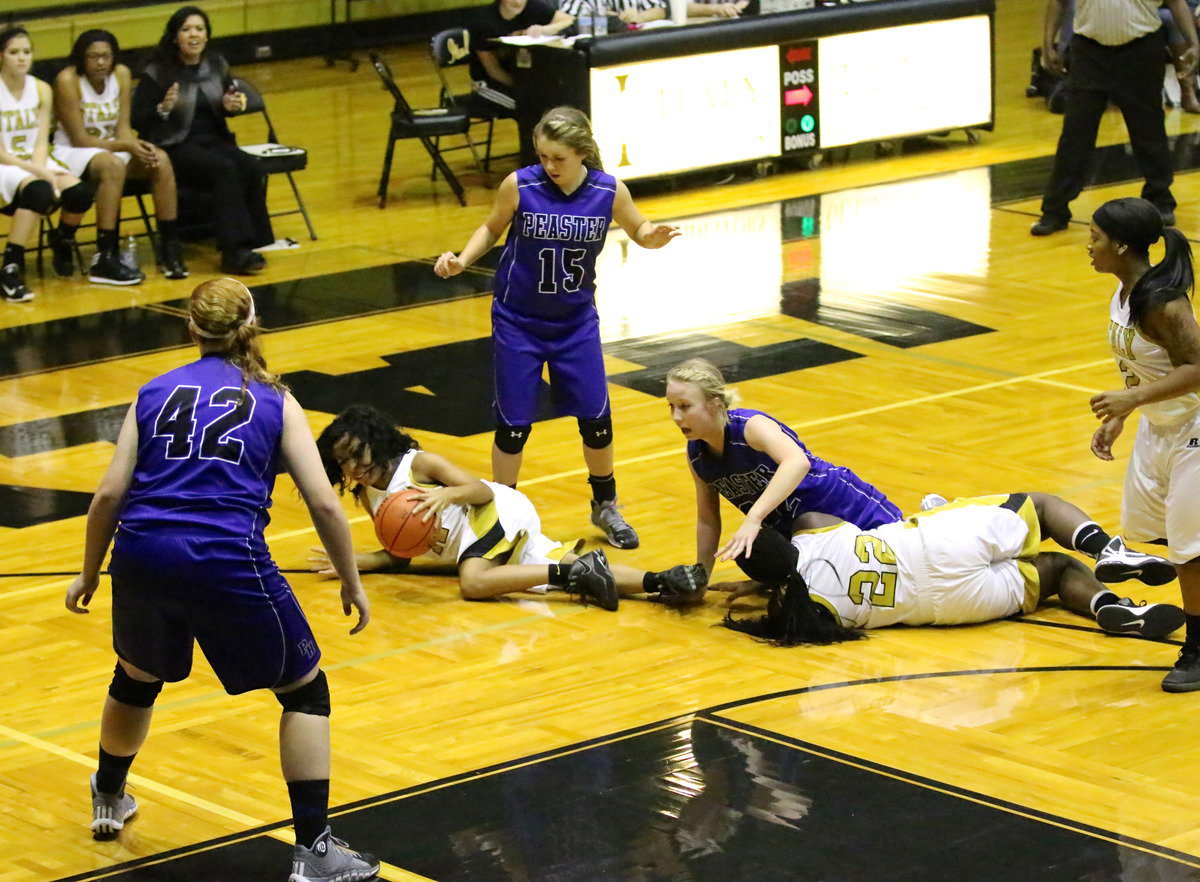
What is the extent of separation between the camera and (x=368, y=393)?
925cm

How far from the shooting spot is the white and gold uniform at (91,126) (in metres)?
11.6

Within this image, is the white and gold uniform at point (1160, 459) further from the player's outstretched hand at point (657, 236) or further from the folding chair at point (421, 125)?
the folding chair at point (421, 125)

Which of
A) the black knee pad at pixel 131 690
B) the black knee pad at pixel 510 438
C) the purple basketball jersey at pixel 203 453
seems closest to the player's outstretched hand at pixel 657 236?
the black knee pad at pixel 510 438

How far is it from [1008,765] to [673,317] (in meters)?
5.98

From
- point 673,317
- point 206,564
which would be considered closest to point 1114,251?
point 206,564

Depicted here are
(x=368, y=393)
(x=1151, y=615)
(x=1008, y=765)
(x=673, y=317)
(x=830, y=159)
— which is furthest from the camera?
(x=830, y=159)

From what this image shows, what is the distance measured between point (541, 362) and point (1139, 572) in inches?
95.8

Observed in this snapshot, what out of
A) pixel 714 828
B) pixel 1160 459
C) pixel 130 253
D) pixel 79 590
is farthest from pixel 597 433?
pixel 130 253

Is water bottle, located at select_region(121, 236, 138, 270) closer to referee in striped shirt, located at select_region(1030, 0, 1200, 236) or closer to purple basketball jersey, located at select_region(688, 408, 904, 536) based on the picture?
referee in striped shirt, located at select_region(1030, 0, 1200, 236)

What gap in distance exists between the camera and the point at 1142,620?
19.2ft

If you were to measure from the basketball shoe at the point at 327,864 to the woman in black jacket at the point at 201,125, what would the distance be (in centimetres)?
802

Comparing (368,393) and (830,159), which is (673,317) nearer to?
(368,393)

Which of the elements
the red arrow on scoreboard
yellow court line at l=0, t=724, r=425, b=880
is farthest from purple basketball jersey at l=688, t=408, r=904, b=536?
the red arrow on scoreboard

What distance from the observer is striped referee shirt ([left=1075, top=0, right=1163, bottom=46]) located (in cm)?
1200
